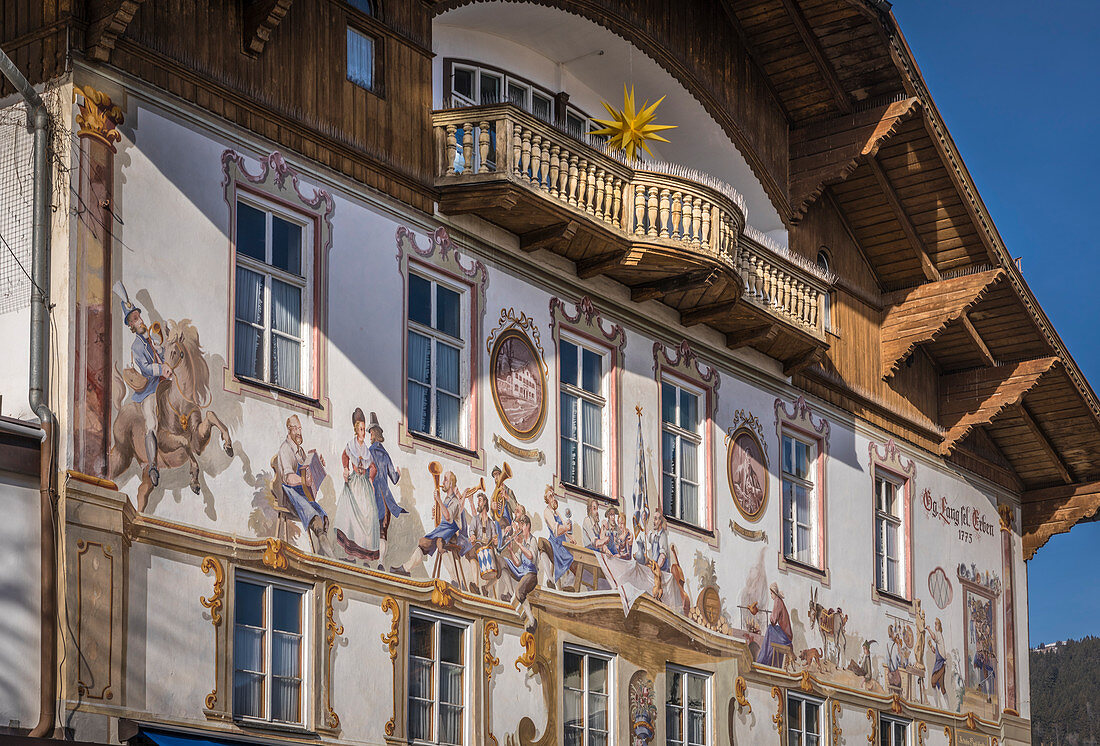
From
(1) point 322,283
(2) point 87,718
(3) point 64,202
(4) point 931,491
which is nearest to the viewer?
(2) point 87,718

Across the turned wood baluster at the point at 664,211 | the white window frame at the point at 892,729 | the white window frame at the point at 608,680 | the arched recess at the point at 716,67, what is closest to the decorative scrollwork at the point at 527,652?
the white window frame at the point at 608,680

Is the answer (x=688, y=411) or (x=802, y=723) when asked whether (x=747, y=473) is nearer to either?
(x=688, y=411)

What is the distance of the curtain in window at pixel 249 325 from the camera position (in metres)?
17.5

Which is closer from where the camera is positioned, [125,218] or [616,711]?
[125,218]

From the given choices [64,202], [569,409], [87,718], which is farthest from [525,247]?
[87,718]

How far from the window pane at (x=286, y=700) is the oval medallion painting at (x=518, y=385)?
4599mm

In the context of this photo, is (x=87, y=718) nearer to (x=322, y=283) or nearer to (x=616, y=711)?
(x=322, y=283)

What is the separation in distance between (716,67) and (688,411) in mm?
5260

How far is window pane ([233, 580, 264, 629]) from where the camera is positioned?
55.0 feet

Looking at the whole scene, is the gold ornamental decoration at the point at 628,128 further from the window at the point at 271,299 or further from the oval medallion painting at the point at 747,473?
the window at the point at 271,299

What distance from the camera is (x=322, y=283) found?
18.5 m

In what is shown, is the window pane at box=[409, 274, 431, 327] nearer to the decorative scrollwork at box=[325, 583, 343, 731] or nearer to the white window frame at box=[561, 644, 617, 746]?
the decorative scrollwork at box=[325, 583, 343, 731]

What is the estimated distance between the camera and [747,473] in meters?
24.8

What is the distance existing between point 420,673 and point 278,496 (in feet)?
8.80
